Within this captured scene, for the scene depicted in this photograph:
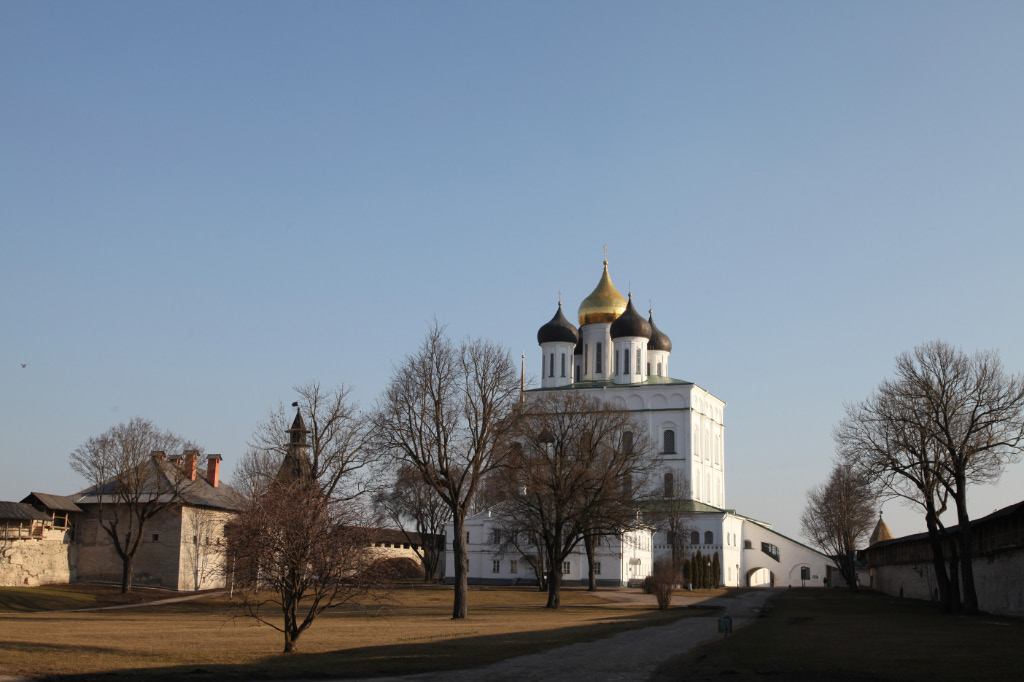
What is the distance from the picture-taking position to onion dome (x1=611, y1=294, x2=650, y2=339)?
75688mm

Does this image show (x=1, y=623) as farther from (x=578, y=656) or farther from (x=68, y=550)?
→ (x=68, y=550)

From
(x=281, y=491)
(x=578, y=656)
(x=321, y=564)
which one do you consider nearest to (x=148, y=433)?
(x=281, y=491)

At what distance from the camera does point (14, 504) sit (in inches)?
1871

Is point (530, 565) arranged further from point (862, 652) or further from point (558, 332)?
point (862, 652)

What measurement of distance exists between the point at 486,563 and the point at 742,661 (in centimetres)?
4771

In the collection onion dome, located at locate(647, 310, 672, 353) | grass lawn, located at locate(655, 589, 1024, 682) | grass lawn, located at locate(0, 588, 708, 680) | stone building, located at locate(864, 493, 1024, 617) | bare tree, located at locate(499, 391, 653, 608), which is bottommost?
grass lawn, located at locate(0, 588, 708, 680)

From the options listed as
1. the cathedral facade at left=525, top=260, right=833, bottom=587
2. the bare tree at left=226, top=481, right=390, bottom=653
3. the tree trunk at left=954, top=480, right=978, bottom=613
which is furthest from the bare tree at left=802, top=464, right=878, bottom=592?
the bare tree at left=226, top=481, right=390, bottom=653

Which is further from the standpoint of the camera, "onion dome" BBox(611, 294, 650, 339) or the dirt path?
"onion dome" BBox(611, 294, 650, 339)

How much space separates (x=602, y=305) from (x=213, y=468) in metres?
34.7

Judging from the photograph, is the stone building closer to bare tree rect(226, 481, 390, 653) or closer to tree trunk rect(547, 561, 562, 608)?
tree trunk rect(547, 561, 562, 608)

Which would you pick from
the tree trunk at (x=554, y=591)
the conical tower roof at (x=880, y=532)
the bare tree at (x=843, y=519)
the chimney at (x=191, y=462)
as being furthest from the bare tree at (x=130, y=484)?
the conical tower roof at (x=880, y=532)

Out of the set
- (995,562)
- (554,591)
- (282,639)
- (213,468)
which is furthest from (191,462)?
(995,562)

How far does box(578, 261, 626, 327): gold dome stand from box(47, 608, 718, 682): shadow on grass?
172ft

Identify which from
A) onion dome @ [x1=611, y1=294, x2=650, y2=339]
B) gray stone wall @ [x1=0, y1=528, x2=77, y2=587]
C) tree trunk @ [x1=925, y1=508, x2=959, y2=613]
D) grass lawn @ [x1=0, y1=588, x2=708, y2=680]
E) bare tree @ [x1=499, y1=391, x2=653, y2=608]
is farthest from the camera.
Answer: onion dome @ [x1=611, y1=294, x2=650, y2=339]
